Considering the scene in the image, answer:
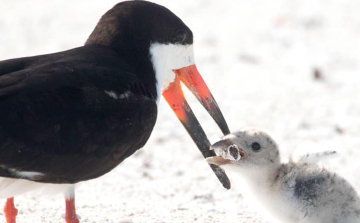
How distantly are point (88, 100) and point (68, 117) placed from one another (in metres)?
0.20

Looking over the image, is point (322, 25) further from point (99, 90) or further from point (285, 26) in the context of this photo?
point (99, 90)

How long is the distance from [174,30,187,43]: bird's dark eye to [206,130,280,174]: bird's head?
34.5 inches

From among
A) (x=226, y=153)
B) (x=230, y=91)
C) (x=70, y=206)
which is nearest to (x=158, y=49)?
(x=226, y=153)

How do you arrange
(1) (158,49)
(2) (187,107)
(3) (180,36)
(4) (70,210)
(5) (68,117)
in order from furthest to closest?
(2) (187,107), (3) (180,36), (1) (158,49), (4) (70,210), (5) (68,117)

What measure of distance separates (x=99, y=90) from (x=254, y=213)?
1.83 metres

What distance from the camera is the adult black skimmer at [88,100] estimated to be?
5.00 metres

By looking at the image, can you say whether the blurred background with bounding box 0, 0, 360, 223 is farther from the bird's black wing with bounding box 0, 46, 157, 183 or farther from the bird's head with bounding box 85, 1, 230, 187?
the bird's black wing with bounding box 0, 46, 157, 183

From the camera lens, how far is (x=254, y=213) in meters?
6.43

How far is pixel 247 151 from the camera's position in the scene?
5.65 m

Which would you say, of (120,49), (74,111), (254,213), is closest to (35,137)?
(74,111)

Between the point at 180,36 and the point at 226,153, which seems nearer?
the point at 226,153

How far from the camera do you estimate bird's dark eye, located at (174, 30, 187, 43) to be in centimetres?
611

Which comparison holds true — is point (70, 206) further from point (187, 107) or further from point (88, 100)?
point (187, 107)

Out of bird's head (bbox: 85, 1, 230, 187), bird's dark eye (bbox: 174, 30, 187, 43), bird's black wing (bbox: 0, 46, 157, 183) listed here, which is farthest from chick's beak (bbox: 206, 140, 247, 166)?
bird's dark eye (bbox: 174, 30, 187, 43)
